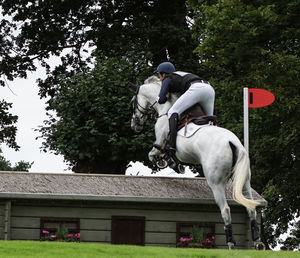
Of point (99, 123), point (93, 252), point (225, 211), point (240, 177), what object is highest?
point (99, 123)

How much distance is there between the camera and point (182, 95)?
13.1m

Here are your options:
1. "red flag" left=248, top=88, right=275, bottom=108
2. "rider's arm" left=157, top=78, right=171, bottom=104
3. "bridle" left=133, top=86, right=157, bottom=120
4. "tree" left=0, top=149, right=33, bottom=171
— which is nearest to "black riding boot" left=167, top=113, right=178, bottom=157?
"rider's arm" left=157, top=78, right=171, bottom=104

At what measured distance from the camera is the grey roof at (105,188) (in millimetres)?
14406

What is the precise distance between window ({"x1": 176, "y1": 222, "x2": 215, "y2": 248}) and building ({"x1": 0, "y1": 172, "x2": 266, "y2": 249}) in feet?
0.07

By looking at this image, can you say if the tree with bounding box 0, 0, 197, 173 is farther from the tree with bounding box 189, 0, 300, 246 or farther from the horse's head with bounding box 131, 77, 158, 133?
the horse's head with bounding box 131, 77, 158, 133

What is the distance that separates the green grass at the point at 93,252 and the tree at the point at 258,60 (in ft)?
33.6

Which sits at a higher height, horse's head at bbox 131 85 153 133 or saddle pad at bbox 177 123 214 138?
horse's head at bbox 131 85 153 133

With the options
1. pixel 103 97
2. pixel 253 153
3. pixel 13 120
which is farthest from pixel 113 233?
pixel 13 120

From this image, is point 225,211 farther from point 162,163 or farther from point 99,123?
point 99,123

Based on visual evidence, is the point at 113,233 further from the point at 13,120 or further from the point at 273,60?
the point at 13,120

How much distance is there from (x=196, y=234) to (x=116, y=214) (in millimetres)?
1632

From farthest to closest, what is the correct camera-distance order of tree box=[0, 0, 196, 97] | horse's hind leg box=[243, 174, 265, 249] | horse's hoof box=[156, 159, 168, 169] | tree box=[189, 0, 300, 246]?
tree box=[0, 0, 196, 97] → tree box=[189, 0, 300, 246] → horse's hoof box=[156, 159, 168, 169] → horse's hind leg box=[243, 174, 265, 249]

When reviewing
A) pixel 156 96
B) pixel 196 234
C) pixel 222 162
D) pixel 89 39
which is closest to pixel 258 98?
pixel 156 96

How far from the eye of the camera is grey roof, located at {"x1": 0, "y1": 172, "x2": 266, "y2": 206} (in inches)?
567
